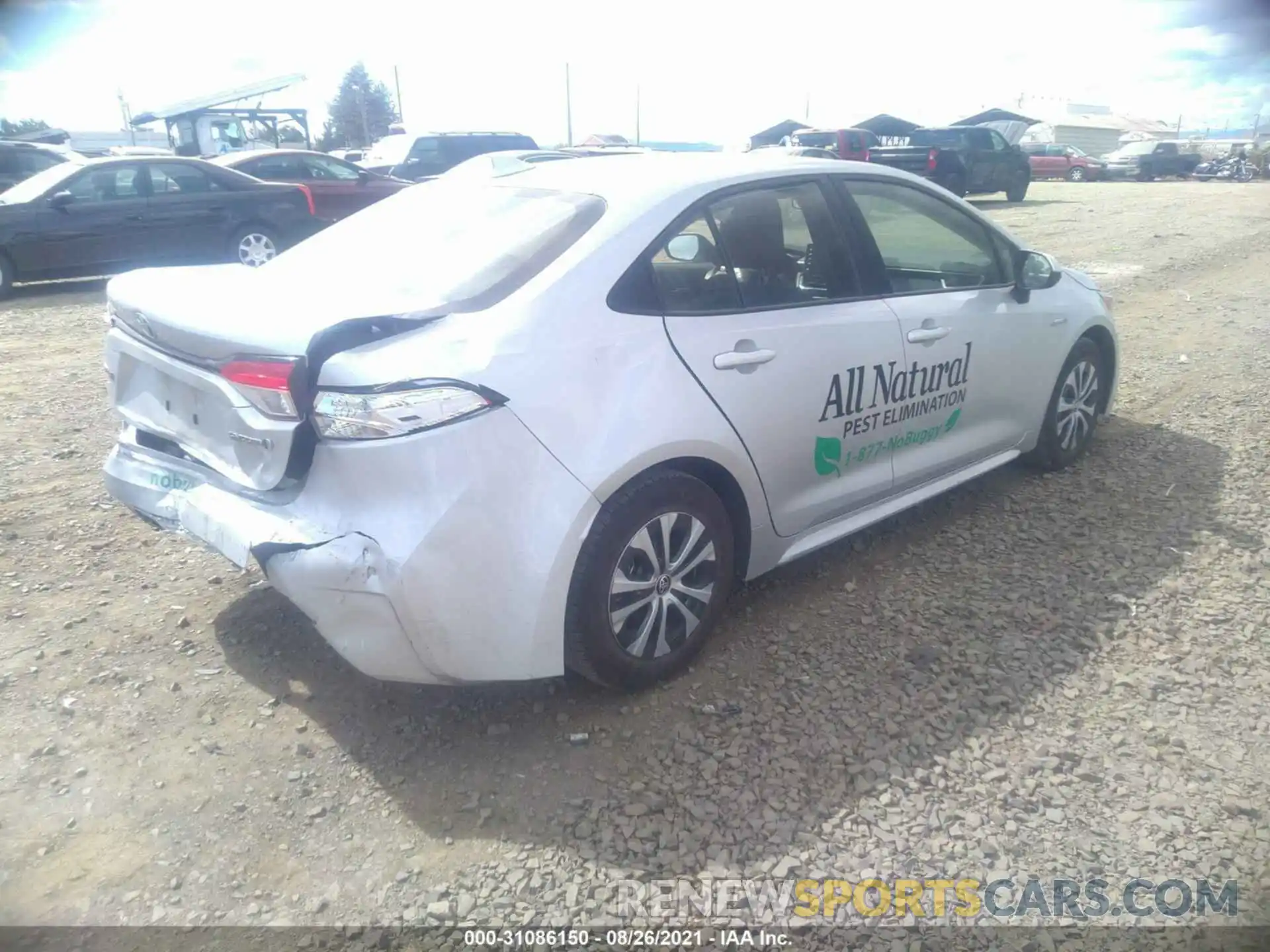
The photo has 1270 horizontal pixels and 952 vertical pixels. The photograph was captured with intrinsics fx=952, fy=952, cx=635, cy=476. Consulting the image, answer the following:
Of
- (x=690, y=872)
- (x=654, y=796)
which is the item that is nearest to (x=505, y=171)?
(x=654, y=796)

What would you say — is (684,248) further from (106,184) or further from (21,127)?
(21,127)

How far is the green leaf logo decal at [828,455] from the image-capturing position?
3465mm

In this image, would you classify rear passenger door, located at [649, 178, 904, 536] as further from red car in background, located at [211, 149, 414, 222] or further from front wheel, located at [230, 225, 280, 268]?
red car in background, located at [211, 149, 414, 222]

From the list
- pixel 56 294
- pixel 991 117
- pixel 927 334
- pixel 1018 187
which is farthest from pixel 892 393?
pixel 991 117

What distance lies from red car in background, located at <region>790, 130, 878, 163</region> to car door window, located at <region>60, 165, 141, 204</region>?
1462 cm

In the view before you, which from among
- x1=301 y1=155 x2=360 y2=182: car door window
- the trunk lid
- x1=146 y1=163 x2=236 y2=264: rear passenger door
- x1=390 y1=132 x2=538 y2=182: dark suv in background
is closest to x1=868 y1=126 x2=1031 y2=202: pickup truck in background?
x1=390 y1=132 x2=538 y2=182: dark suv in background

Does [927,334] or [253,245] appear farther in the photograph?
[253,245]

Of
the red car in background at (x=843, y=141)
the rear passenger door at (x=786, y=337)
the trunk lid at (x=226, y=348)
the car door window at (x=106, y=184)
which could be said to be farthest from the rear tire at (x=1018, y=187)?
the trunk lid at (x=226, y=348)

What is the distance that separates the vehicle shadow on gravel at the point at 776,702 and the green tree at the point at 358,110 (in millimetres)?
59807

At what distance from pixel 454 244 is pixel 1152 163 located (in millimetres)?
39519

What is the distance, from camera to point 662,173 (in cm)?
329

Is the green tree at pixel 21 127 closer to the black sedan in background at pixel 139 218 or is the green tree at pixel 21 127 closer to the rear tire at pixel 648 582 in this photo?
the black sedan in background at pixel 139 218

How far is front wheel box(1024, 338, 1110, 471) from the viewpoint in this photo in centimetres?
476

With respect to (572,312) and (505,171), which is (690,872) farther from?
(505,171)
